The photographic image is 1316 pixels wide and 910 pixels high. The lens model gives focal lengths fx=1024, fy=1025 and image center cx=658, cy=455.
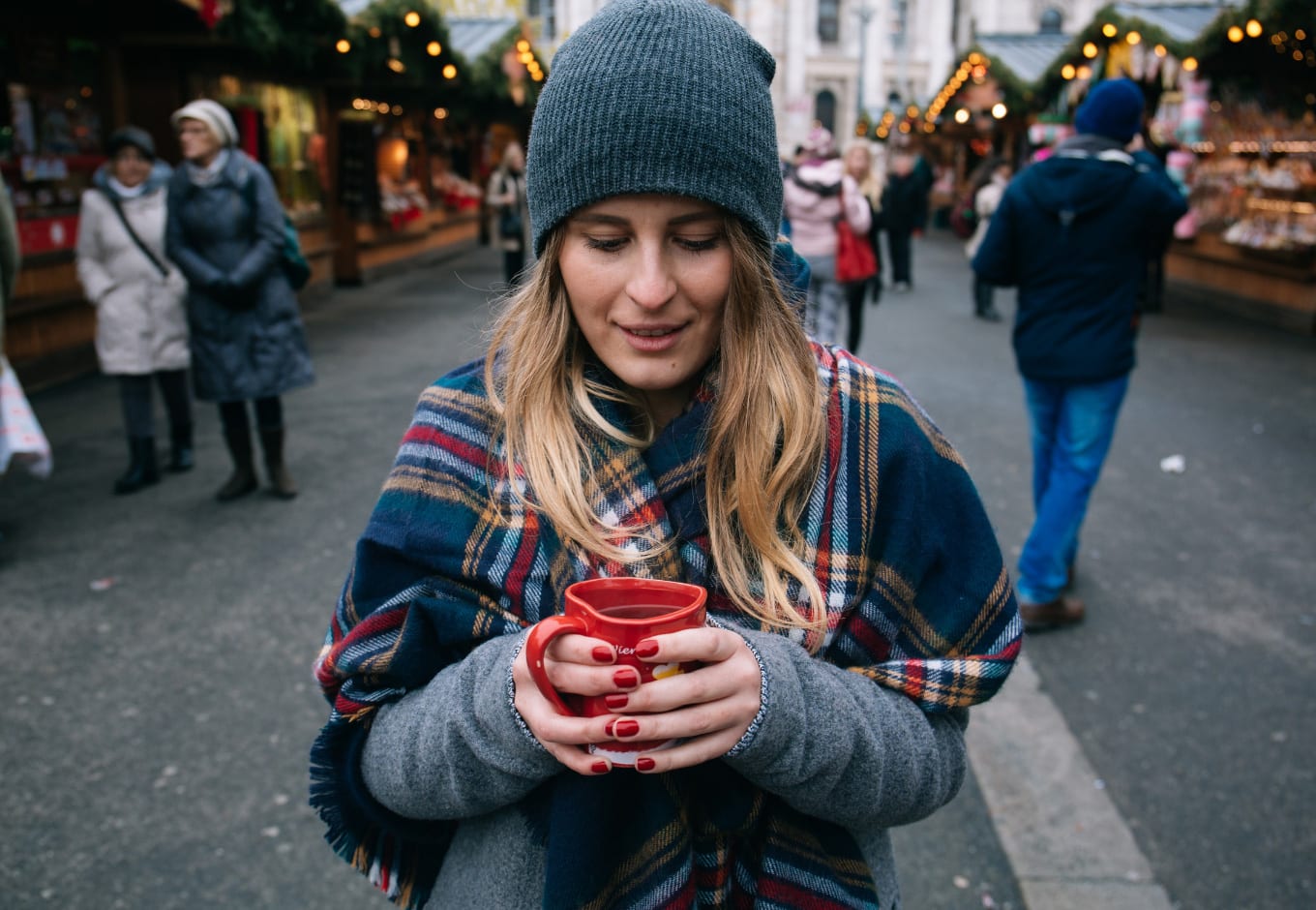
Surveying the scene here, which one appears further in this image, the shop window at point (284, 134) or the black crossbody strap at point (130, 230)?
the shop window at point (284, 134)

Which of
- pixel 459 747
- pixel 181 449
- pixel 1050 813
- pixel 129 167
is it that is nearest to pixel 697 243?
pixel 459 747

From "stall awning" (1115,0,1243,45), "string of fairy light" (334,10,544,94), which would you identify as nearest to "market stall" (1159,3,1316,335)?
"stall awning" (1115,0,1243,45)

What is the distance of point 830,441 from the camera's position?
1327 millimetres

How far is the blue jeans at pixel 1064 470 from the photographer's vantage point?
4219 mm

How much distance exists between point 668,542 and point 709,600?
0.31 ft

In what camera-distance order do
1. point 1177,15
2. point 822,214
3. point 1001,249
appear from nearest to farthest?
point 1001,249 → point 822,214 → point 1177,15

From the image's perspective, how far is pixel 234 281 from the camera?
529 centimetres

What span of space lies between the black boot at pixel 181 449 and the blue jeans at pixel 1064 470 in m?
4.77

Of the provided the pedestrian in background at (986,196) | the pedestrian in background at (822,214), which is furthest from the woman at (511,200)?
the pedestrian in background at (986,196)

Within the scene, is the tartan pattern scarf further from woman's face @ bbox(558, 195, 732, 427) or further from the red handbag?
the red handbag

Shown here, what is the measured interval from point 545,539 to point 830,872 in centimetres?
56

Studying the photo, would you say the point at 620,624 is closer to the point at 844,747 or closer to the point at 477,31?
the point at 844,747

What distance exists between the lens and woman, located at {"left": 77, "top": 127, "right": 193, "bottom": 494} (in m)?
5.73

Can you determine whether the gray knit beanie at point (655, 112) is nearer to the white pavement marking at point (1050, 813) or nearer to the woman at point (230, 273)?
the white pavement marking at point (1050, 813)
